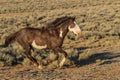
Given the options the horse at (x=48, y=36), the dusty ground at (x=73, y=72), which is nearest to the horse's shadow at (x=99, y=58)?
the dusty ground at (x=73, y=72)

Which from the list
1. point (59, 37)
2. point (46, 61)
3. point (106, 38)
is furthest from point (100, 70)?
point (106, 38)

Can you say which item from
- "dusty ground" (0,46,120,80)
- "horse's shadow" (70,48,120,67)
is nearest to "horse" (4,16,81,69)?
"dusty ground" (0,46,120,80)

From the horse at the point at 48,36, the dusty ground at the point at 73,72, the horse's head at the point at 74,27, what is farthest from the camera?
the horse at the point at 48,36

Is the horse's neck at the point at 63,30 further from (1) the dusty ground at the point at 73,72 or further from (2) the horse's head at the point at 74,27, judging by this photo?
(1) the dusty ground at the point at 73,72

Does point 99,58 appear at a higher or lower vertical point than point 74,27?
lower

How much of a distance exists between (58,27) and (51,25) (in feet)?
1.10

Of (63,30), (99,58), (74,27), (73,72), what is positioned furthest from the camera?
(99,58)

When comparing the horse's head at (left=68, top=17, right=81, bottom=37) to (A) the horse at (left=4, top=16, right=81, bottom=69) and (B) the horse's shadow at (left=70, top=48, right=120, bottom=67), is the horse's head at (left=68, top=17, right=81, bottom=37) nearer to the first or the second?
(A) the horse at (left=4, top=16, right=81, bottom=69)

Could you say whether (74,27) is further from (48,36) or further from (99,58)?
(99,58)

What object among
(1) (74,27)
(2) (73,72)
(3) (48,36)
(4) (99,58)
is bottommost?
(4) (99,58)

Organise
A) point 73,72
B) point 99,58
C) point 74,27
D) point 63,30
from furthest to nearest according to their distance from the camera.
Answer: point 99,58 < point 63,30 < point 74,27 < point 73,72

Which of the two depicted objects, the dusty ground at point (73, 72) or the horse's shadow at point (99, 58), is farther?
the horse's shadow at point (99, 58)

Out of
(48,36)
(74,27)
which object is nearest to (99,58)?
(74,27)

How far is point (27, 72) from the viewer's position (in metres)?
12.3
